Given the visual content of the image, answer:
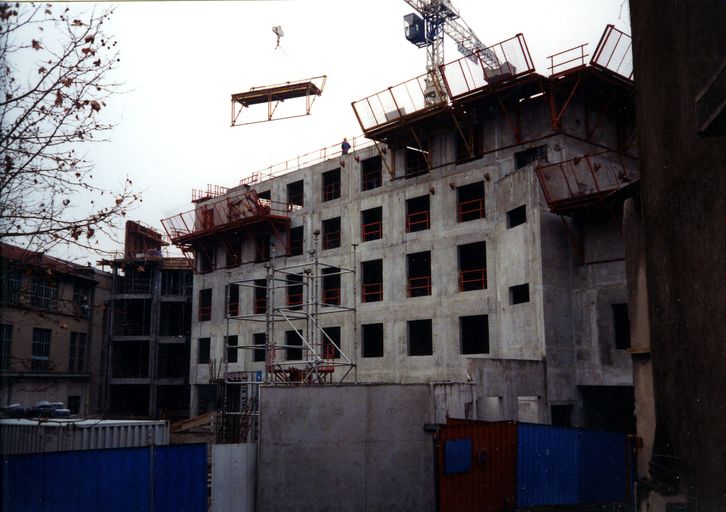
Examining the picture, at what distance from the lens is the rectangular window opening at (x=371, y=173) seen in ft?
114

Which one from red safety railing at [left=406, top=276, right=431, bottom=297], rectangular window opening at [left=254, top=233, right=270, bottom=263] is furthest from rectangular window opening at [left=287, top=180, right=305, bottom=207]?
red safety railing at [left=406, top=276, right=431, bottom=297]

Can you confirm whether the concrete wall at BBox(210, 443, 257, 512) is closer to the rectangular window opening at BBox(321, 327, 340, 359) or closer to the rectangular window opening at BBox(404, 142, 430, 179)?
the rectangular window opening at BBox(321, 327, 340, 359)

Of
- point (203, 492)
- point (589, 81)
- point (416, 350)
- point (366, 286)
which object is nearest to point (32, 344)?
point (366, 286)

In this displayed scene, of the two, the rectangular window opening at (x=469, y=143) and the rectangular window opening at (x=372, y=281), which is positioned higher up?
the rectangular window opening at (x=469, y=143)

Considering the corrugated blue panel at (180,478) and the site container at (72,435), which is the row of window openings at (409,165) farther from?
the corrugated blue panel at (180,478)

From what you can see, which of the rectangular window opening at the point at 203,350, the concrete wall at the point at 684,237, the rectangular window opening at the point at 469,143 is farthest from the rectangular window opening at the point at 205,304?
the concrete wall at the point at 684,237

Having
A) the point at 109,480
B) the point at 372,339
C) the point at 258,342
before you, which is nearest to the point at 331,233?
the point at 372,339

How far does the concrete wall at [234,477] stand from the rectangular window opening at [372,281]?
17011 millimetres

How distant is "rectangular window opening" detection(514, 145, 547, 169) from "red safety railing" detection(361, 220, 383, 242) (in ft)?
27.6

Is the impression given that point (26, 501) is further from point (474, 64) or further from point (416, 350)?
point (474, 64)

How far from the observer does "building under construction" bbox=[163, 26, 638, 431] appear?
910 inches

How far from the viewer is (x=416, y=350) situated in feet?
103

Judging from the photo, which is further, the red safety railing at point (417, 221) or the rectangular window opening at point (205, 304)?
the rectangular window opening at point (205, 304)

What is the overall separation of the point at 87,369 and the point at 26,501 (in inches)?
1513
